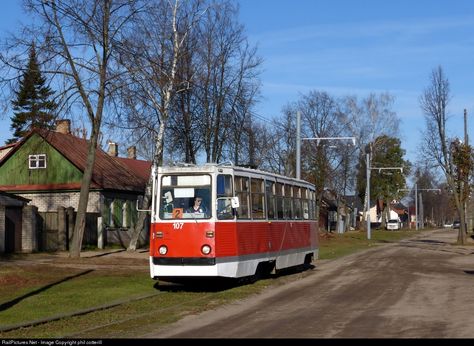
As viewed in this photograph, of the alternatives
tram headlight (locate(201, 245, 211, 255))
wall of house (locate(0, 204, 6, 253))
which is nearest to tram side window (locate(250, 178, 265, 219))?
tram headlight (locate(201, 245, 211, 255))

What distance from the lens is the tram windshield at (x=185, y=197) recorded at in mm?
16562

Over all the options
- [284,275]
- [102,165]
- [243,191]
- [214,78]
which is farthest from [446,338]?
[102,165]

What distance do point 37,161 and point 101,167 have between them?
3815mm

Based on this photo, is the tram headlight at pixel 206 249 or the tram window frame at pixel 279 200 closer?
the tram headlight at pixel 206 249

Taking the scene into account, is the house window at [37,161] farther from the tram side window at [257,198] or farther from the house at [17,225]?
the tram side window at [257,198]

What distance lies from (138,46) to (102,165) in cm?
1781

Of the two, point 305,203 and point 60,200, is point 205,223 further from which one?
point 60,200

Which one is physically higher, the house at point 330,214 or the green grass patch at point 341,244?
the house at point 330,214

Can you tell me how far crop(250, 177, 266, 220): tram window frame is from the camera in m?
18.2

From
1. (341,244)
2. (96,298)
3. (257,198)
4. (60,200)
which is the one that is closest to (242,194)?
(257,198)

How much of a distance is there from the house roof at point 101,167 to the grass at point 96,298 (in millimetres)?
16864

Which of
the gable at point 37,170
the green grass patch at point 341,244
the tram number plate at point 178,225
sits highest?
the gable at point 37,170

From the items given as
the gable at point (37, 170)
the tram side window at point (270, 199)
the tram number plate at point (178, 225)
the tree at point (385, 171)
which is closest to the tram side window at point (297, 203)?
the tram side window at point (270, 199)

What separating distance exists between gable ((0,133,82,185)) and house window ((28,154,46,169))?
0.20m
